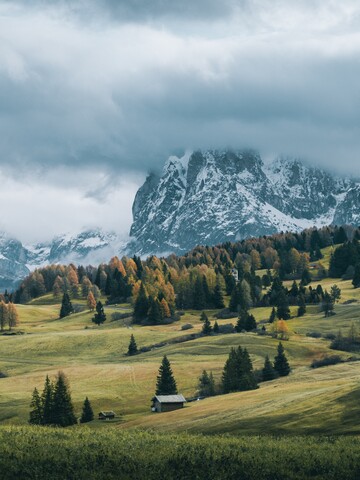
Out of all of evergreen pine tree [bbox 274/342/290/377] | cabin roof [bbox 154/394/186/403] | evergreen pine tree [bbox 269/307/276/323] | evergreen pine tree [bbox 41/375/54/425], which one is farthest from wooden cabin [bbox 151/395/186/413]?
evergreen pine tree [bbox 269/307/276/323]

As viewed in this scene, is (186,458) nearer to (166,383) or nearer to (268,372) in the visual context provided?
(166,383)

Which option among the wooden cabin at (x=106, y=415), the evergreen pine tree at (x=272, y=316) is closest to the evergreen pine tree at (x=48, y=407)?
the wooden cabin at (x=106, y=415)

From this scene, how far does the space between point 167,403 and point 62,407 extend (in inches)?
565

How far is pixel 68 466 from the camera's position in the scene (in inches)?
2729

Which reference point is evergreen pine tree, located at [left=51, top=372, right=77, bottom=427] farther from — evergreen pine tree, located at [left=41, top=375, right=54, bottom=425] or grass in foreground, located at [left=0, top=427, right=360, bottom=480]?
grass in foreground, located at [left=0, top=427, right=360, bottom=480]

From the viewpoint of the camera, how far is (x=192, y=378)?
138625 millimetres

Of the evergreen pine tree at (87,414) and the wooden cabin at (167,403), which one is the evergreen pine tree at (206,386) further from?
the evergreen pine tree at (87,414)

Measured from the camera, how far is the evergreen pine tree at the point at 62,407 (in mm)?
110625

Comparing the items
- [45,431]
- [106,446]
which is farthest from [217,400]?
[106,446]

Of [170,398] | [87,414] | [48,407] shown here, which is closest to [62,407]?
[48,407]

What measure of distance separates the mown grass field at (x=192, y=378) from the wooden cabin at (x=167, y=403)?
4.37ft

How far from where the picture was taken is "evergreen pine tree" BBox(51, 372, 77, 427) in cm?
11062

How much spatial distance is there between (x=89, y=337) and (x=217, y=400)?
83042 millimetres

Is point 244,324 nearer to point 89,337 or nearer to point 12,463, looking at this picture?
point 89,337
